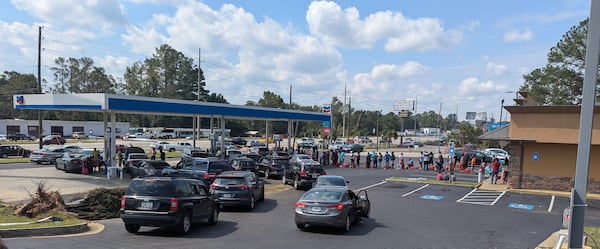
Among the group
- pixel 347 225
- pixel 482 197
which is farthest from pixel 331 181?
pixel 482 197

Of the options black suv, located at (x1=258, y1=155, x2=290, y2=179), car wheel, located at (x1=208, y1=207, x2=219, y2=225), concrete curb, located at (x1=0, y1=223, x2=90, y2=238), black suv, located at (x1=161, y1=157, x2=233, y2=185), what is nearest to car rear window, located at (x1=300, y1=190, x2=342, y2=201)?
car wheel, located at (x1=208, y1=207, x2=219, y2=225)

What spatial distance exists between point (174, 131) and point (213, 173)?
79990 millimetres

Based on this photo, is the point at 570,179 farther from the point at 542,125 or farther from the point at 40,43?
the point at 40,43

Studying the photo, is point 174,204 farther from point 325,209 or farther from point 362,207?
point 362,207

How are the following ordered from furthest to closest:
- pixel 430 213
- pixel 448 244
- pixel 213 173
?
pixel 213 173 < pixel 430 213 < pixel 448 244

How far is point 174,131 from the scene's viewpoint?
97812mm

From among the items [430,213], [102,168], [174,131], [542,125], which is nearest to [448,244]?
[430,213]

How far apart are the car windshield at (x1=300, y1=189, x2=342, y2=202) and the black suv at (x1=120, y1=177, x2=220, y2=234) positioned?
10.8 feet

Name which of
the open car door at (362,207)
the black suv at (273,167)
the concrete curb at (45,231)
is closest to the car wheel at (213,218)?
the concrete curb at (45,231)

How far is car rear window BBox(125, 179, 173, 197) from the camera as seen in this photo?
37.6 feet

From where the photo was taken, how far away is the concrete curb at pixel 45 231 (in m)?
11.0

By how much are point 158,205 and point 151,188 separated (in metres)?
0.52

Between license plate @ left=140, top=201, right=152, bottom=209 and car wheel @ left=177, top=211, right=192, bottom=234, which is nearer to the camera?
license plate @ left=140, top=201, right=152, bottom=209

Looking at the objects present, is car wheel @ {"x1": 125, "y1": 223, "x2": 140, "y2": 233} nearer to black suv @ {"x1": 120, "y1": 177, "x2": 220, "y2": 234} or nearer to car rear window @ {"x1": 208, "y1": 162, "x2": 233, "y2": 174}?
black suv @ {"x1": 120, "y1": 177, "x2": 220, "y2": 234}
